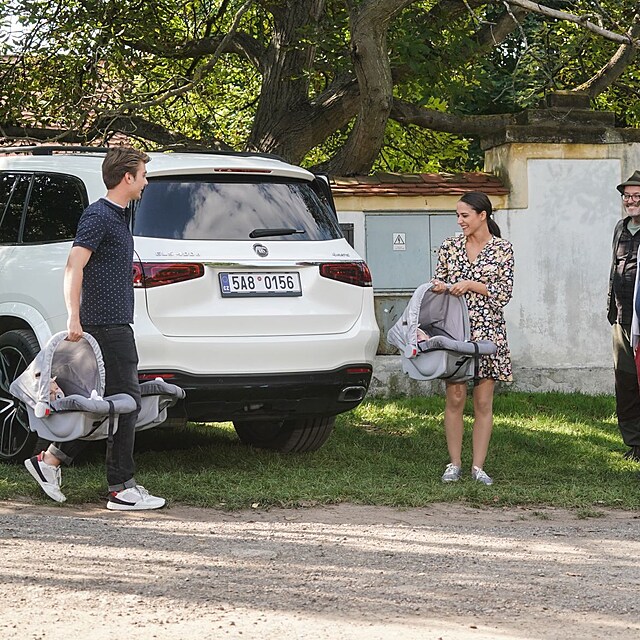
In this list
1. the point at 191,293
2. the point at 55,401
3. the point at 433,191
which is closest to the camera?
the point at 55,401

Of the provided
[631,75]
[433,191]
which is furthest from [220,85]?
[433,191]

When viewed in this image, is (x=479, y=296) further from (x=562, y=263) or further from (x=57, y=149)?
(x=562, y=263)

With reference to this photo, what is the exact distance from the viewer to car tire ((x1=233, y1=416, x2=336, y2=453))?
888 cm

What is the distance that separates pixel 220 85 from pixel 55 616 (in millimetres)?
15986

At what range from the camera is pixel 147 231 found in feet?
24.6

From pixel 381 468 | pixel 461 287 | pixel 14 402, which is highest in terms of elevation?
pixel 461 287

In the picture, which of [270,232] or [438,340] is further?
[438,340]

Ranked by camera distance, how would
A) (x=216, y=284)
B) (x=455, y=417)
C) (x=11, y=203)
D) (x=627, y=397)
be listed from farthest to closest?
(x=627, y=397) → (x=11, y=203) → (x=455, y=417) → (x=216, y=284)

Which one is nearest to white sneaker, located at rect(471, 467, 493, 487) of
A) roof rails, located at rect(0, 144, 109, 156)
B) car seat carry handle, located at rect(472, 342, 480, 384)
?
car seat carry handle, located at rect(472, 342, 480, 384)

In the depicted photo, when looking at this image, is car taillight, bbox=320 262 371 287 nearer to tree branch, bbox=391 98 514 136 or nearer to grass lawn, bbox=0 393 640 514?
grass lawn, bbox=0 393 640 514

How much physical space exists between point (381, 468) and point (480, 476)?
0.78 metres

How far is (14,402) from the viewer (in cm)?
812

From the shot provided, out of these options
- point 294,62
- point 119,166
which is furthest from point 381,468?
point 294,62

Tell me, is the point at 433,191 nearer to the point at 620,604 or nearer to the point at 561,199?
the point at 561,199
